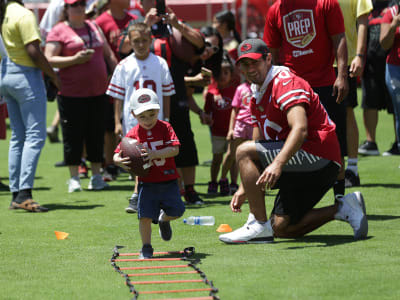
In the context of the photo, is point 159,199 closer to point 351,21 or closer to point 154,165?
point 154,165

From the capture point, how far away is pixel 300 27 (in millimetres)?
6980

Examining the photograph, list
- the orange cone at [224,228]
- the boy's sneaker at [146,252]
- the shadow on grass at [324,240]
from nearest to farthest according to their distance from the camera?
1. the boy's sneaker at [146,252]
2. the shadow on grass at [324,240]
3. the orange cone at [224,228]

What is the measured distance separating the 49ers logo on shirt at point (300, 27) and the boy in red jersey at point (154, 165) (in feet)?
5.96

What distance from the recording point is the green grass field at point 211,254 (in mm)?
4445

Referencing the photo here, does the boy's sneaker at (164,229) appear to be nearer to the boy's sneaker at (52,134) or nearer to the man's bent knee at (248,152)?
the man's bent knee at (248,152)

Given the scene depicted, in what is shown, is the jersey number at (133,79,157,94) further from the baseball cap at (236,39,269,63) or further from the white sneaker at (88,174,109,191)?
the white sneaker at (88,174,109,191)

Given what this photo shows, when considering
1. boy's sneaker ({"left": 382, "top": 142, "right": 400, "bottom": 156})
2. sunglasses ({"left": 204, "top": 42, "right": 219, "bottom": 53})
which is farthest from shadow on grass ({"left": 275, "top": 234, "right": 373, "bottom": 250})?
boy's sneaker ({"left": 382, "top": 142, "right": 400, "bottom": 156})

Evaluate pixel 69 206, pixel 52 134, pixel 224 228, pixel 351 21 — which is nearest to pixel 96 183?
pixel 69 206

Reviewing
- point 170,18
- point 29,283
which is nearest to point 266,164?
point 29,283

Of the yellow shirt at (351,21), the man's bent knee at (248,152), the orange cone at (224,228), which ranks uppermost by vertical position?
the yellow shirt at (351,21)

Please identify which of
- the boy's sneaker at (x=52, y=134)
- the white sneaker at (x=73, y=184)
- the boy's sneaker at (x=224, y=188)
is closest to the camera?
the boy's sneaker at (x=224, y=188)

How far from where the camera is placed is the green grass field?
4445 mm

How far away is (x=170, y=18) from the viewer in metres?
7.90

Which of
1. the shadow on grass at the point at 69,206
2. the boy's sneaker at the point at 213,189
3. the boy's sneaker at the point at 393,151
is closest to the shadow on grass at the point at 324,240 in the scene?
the shadow on grass at the point at 69,206
